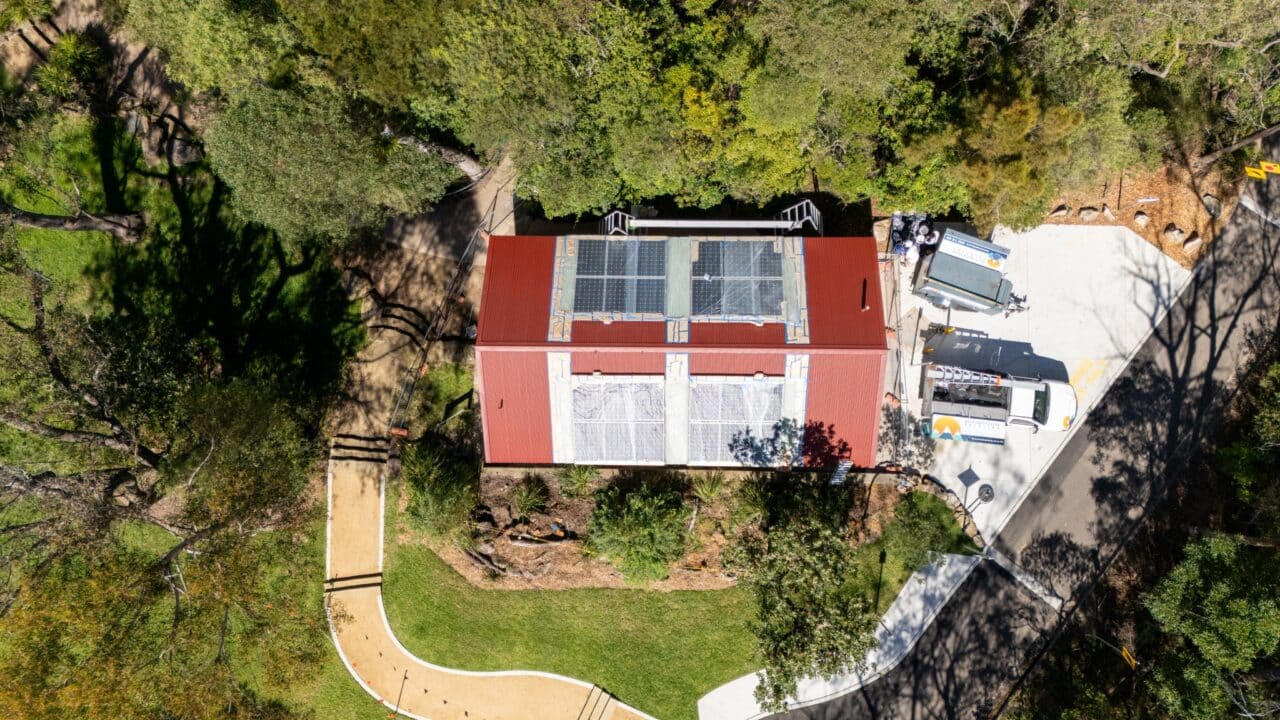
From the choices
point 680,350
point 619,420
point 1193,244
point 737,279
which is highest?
point 1193,244

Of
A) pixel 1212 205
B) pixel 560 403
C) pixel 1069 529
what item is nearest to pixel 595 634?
pixel 560 403

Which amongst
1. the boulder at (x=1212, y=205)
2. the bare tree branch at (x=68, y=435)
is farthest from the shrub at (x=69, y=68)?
the boulder at (x=1212, y=205)

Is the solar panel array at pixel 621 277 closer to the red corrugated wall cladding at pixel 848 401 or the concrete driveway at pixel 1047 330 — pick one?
the red corrugated wall cladding at pixel 848 401

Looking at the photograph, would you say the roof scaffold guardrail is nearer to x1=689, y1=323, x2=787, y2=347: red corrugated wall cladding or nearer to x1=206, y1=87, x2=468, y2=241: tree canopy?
x1=689, y1=323, x2=787, y2=347: red corrugated wall cladding

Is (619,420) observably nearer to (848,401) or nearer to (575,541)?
Result: (575,541)

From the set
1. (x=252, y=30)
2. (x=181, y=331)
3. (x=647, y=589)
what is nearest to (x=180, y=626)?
(x=181, y=331)

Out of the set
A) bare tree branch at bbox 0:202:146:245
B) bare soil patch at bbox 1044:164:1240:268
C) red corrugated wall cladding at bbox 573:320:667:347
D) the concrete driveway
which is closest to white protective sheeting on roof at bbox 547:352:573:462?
red corrugated wall cladding at bbox 573:320:667:347

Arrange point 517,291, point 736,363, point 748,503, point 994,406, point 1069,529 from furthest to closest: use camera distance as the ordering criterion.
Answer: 1. point 1069,529
2. point 994,406
3. point 748,503
4. point 517,291
5. point 736,363
